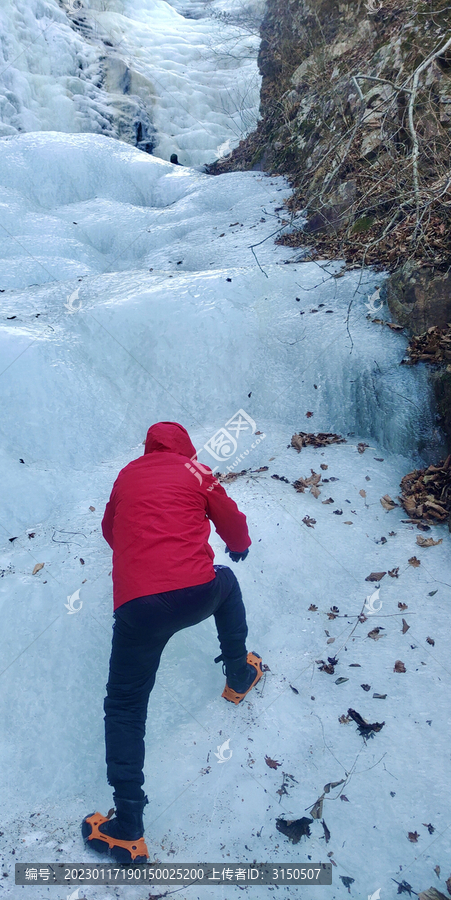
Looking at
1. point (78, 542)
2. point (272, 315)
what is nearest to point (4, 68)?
point (272, 315)

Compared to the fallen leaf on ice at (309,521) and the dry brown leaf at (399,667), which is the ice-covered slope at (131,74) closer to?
the fallen leaf on ice at (309,521)

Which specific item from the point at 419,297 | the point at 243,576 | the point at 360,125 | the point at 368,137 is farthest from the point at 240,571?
the point at 368,137

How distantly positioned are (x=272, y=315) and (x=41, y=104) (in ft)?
32.7

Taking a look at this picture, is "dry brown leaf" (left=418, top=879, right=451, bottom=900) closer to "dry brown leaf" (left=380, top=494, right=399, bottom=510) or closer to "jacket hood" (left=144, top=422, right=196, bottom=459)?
"jacket hood" (left=144, top=422, right=196, bottom=459)

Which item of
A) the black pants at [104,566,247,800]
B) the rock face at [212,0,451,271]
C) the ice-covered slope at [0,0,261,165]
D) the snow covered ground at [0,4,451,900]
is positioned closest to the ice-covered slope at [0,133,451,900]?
the snow covered ground at [0,4,451,900]

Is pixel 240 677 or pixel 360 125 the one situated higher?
pixel 360 125

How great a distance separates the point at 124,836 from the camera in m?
2.12

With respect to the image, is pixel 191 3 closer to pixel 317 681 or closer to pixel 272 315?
pixel 272 315

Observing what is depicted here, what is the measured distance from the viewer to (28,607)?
9.61ft

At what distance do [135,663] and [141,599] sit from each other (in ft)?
0.98

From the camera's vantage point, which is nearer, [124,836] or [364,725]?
[124,836]

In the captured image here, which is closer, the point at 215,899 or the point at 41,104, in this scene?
the point at 215,899

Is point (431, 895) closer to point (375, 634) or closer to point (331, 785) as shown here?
point (331, 785)

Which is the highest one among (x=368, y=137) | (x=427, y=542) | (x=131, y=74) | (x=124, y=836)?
(x=368, y=137)
